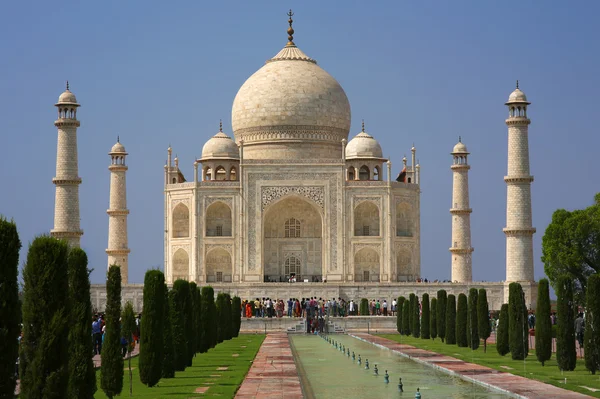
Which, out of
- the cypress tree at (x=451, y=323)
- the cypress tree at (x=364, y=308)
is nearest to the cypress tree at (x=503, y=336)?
the cypress tree at (x=451, y=323)

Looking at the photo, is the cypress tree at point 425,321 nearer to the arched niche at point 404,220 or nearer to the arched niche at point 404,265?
the arched niche at point 404,265

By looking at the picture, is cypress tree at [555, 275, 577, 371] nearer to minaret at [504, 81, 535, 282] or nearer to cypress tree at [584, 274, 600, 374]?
cypress tree at [584, 274, 600, 374]

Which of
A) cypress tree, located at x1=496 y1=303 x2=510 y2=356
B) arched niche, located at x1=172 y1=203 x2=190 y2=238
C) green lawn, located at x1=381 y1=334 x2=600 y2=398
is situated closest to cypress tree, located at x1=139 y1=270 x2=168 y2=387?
green lawn, located at x1=381 y1=334 x2=600 y2=398

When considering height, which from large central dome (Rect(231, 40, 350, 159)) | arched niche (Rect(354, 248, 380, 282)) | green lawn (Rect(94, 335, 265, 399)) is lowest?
green lawn (Rect(94, 335, 265, 399))

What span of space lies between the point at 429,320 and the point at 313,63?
17953 millimetres

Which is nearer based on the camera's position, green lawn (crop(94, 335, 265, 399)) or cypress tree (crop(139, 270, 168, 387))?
green lawn (crop(94, 335, 265, 399))

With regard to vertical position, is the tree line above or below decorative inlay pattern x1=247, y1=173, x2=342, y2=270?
below

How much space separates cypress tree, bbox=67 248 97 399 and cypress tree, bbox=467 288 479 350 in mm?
10382

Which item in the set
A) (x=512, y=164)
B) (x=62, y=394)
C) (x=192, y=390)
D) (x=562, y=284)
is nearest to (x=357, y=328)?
(x=512, y=164)

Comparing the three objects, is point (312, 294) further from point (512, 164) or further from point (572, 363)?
point (572, 363)

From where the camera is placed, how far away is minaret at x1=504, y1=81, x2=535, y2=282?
32.5m

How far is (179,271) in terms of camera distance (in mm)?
37000

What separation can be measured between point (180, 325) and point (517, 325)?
5.58 m

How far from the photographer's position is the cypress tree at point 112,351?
38.9 feet
